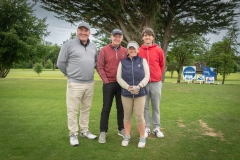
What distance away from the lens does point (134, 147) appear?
155 inches

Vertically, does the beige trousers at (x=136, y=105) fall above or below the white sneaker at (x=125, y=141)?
above

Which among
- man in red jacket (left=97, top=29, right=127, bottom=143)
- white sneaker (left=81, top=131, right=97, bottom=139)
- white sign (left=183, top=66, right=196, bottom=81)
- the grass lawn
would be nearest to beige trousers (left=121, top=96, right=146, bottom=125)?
man in red jacket (left=97, top=29, right=127, bottom=143)

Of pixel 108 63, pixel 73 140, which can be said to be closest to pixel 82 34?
pixel 108 63

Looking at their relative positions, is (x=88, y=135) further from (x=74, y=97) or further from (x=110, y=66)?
(x=110, y=66)

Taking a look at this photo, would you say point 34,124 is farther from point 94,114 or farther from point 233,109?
point 233,109

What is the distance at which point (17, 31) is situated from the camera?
23.0 m

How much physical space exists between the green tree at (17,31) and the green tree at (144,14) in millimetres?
9096

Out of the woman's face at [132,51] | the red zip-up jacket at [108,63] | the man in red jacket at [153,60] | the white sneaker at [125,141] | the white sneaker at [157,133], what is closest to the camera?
the woman's face at [132,51]

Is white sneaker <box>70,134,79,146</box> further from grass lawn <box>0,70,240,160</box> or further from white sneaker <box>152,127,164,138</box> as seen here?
white sneaker <box>152,127,164,138</box>

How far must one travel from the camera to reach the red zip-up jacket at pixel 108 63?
409 cm

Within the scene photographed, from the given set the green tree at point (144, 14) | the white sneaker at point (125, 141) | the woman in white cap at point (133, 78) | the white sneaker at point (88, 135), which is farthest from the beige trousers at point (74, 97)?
the green tree at point (144, 14)

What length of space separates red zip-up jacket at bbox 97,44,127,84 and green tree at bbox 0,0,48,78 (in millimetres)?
19649

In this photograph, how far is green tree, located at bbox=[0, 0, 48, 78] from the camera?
21.7 meters

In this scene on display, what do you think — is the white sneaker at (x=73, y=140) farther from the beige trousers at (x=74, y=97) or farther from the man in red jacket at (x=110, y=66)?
the man in red jacket at (x=110, y=66)
